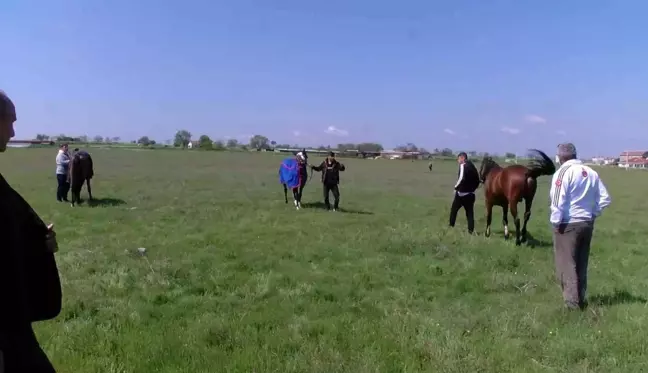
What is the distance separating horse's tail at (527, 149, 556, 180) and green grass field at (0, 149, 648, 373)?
1.69 meters

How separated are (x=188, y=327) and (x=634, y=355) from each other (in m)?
4.52

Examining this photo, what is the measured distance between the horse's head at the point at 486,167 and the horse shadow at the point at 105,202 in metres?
11.4

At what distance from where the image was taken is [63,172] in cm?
1698

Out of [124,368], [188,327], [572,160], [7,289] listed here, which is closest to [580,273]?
[572,160]

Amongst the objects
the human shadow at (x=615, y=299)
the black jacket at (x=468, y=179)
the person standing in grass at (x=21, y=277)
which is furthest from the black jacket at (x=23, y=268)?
the black jacket at (x=468, y=179)

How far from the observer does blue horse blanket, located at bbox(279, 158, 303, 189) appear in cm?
1777

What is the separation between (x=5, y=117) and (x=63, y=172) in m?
16.1

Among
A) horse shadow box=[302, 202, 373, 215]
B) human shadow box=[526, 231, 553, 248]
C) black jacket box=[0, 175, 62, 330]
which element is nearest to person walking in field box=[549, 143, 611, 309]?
human shadow box=[526, 231, 553, 248]

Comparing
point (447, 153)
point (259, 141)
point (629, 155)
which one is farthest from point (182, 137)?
point (629, 155)

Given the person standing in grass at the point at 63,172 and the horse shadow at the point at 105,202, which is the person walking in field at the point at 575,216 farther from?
the person standing in grass at the point at 63,172

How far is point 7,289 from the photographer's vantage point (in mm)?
2301

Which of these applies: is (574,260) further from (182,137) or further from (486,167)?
(182,137)

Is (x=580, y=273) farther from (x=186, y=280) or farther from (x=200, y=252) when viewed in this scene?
(x=200, y=252)

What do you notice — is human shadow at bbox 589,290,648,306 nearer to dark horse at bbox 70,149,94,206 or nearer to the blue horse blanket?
the blue horse blanket
